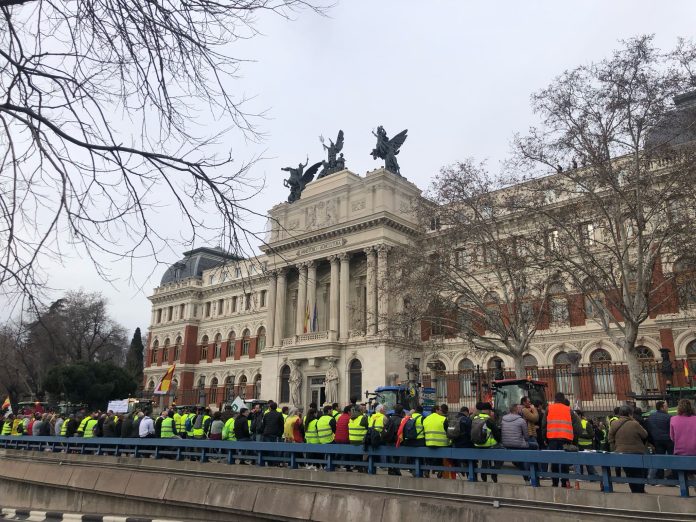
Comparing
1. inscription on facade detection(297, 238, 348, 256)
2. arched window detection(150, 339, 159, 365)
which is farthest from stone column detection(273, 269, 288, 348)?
arched window detection(150, 339, 159, 365)

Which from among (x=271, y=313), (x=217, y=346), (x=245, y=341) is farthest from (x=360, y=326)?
(x=217, y=346)

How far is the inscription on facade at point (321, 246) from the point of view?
43797 millimetres

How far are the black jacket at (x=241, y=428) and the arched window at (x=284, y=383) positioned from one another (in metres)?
30.3

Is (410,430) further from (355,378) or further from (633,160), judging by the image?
(355,378)

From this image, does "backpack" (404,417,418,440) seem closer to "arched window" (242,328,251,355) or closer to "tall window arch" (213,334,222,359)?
"arched window" (242,328,251,355)

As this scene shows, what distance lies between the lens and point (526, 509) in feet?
27.3

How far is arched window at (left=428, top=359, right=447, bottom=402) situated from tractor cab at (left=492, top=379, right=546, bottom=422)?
59.0 feet

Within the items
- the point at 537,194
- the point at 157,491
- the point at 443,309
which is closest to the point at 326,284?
the point at 443,309

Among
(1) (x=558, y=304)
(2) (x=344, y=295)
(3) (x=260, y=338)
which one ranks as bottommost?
(1) (x=558, y=304)

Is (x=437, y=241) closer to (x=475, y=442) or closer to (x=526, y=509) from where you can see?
(x=475, y=442)

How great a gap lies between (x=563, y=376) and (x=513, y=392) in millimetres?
14854

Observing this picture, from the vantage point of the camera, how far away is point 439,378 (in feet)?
133

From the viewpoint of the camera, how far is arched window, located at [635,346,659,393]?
1173 inches

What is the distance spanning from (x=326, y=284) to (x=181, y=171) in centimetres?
4035
